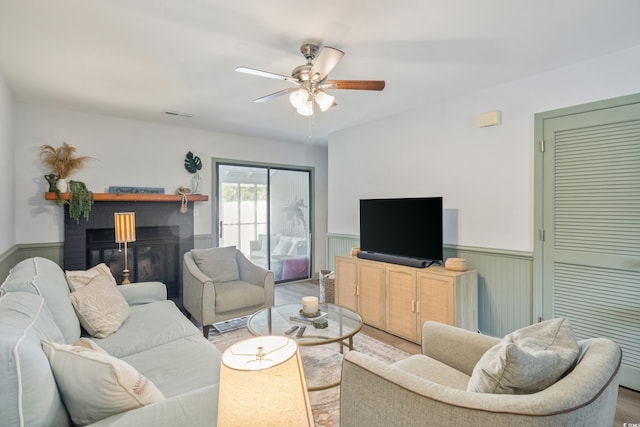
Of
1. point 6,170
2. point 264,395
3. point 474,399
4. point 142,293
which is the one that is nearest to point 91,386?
point 264,395

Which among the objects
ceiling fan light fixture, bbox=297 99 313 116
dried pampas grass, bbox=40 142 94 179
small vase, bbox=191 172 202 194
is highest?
ceiling fan light fixture, bbox=297 99 313 116

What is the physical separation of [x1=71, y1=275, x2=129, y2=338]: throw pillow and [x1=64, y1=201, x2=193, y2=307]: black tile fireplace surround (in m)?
1.64

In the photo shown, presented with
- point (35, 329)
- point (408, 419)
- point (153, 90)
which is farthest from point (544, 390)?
point (153, 90)

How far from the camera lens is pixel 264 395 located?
0.79 m

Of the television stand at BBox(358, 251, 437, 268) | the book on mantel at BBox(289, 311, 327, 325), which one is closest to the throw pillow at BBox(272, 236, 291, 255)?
the television stand at BBox(358, 251, 437, 268)

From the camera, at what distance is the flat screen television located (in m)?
3.20

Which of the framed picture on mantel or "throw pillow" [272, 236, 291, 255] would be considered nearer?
the framed picture on mantel

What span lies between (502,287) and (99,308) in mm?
3360

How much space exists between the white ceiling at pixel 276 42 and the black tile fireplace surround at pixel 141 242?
137cm

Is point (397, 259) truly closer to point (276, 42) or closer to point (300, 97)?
point (300, 97)

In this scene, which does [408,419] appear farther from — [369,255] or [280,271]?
[280,271]

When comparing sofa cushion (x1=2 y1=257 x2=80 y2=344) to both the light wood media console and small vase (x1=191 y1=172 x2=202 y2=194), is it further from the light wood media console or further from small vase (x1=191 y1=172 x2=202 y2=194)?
the light wood media console

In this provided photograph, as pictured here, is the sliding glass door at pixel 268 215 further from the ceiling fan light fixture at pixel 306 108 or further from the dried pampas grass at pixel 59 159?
the ceiling fan light fixture at pixel 306 108

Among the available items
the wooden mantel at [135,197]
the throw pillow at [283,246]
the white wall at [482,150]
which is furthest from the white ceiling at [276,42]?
the throw pillow at [283,246]
